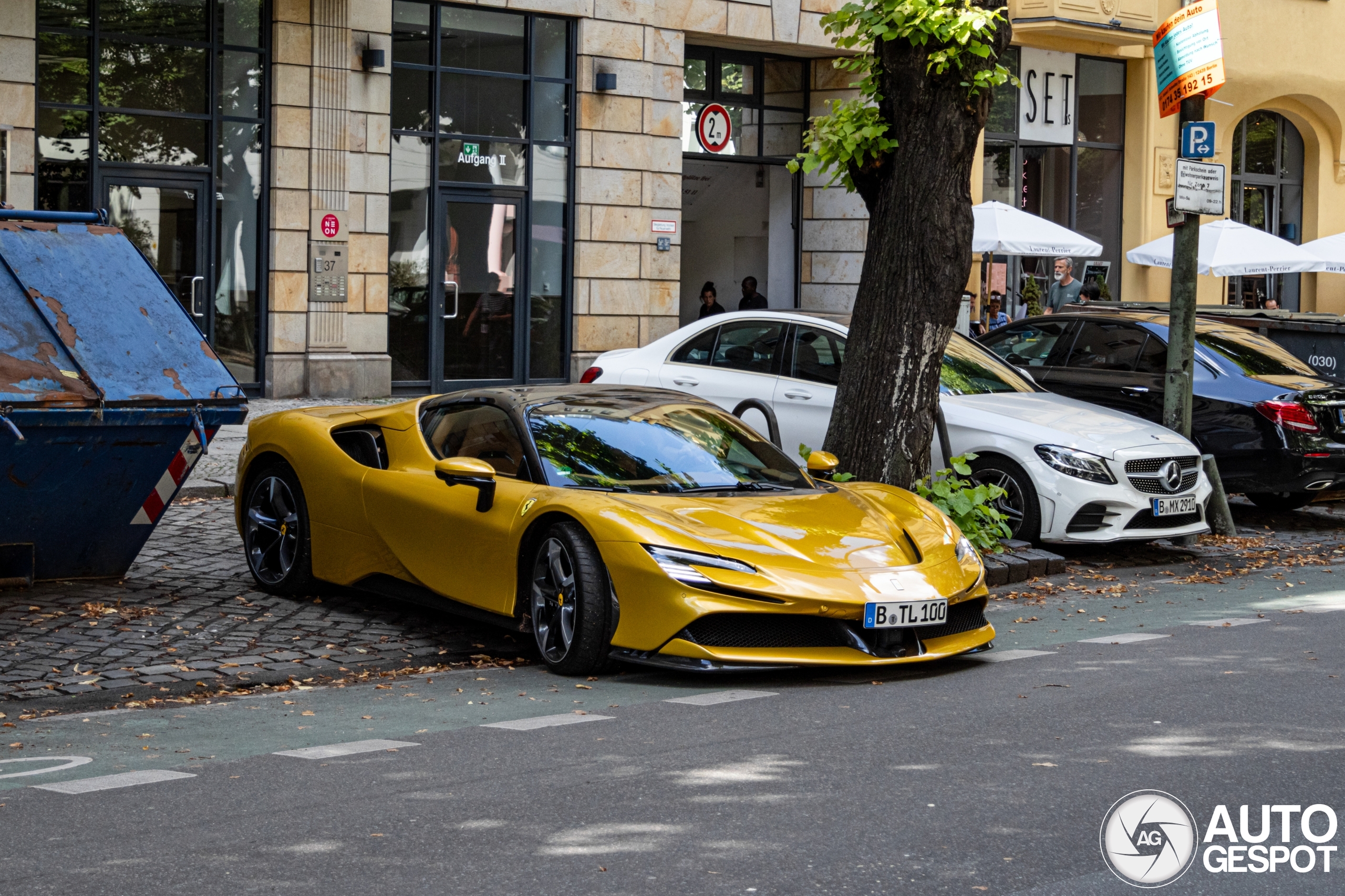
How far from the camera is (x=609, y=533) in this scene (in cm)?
737

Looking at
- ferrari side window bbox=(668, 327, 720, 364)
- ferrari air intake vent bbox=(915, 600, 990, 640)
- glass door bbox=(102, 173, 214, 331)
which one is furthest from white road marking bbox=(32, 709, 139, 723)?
glass door bbox=(102, 173, 214, 331)

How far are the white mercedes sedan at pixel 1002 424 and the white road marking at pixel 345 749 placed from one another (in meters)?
5.39

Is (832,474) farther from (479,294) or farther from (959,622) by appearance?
(479,294)

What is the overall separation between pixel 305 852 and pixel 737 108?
69.0 ft

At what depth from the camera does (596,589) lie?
7371mm

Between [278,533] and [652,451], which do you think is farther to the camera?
[278,533]

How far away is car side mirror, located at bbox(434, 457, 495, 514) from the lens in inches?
312

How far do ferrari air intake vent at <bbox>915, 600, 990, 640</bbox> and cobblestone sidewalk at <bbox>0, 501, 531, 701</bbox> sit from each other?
6.49ft

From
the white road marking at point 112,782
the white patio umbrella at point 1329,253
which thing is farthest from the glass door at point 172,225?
the white patio umbrella at point 1329,253

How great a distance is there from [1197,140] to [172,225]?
36.6 ft

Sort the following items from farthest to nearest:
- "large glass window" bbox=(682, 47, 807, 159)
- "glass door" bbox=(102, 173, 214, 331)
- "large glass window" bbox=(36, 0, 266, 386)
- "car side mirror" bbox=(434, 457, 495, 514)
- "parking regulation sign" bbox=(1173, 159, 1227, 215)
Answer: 1. "large glass window" bbox=(682, 47, 807, 159)
2. "glass door" bbox=(102, 173, 214, 331)
3. "large glass window" bbox=(36, 0, 266, 386)
4. "parking regulation sign" bbox=(1173, 159, 1227, 215)
5. "car side mirror" bbox=(434, 457, 495, 514)

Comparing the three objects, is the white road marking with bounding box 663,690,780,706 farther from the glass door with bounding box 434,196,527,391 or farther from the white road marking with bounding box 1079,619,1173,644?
the glass door with bounding box 434,196,527,391

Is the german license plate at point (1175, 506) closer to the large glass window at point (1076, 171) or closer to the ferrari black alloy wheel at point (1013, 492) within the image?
the ferrari black alloy wheel at point (1013, 492)

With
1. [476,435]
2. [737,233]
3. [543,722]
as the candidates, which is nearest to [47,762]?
[543,722]
